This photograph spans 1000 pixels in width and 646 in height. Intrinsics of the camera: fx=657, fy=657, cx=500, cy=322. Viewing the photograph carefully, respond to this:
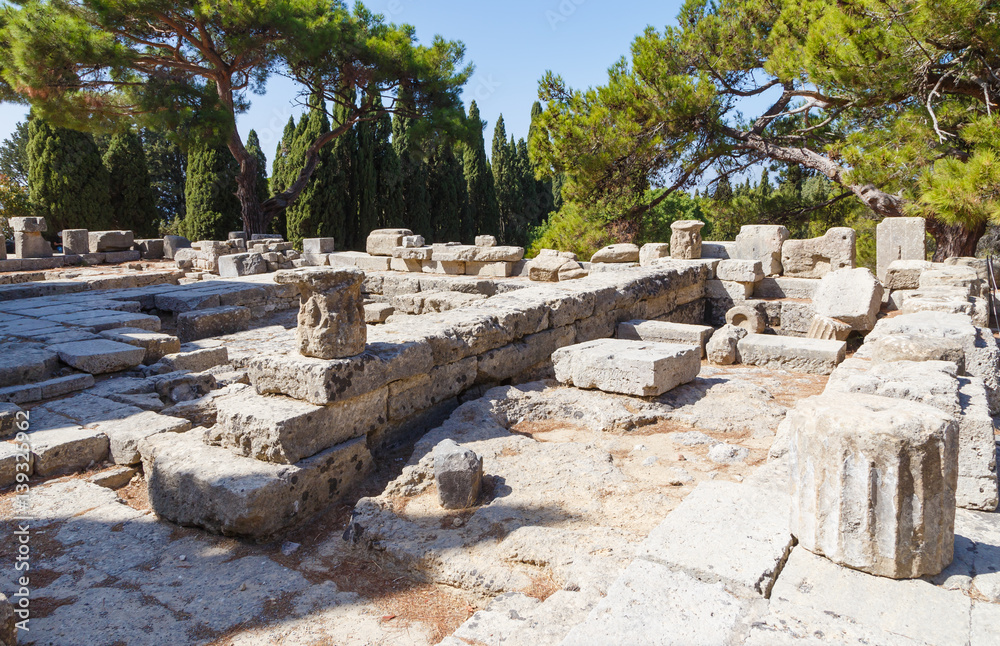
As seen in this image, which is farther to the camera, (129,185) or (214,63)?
(129,185)

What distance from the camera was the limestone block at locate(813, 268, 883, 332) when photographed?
6.34m

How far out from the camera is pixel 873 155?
9742 millimetres

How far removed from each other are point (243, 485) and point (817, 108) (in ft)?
42.4

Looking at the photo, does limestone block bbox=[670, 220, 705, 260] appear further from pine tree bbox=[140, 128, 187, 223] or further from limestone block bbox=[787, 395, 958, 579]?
pine tree bbox=[140, 128, 187, 223]

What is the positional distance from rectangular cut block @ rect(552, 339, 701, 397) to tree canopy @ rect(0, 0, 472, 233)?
14.6 m

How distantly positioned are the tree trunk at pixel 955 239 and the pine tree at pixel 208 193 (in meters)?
17.9

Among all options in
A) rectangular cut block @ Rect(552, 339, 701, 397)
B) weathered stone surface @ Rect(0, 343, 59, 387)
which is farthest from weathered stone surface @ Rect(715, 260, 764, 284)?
weathered stone surface @ Rect(0, 343, 59, 387)

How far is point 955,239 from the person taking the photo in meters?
10.6

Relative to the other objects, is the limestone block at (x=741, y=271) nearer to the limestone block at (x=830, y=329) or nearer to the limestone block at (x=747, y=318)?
the limestone block at (x=747, y=318)

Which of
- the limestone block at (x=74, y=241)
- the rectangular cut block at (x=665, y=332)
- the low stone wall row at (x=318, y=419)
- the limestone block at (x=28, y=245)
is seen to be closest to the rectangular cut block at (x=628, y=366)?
the low stone wall row at (x=318, y=419)

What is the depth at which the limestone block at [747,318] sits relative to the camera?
725 centimetres

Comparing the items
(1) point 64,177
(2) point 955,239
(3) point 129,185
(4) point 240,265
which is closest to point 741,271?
(2) point 955,239

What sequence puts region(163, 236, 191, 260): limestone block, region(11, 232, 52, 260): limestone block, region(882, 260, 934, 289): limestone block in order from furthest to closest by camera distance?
region(163, 236, 191, 260): limestone block < region(11, 232, 52, 260): limestone block < region(882, 260, 934, 289): limestone block

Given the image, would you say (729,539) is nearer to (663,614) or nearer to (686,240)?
(663,614)
